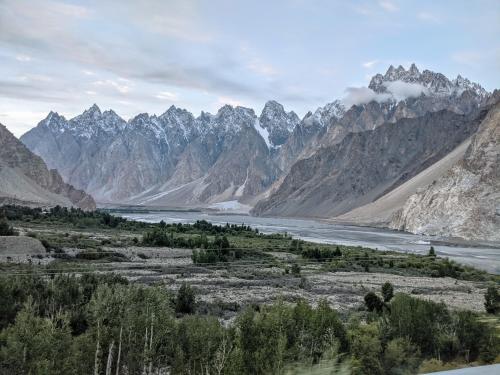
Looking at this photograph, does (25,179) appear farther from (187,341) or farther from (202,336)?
(202,336)

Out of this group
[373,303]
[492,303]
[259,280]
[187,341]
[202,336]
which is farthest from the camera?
[259,280]

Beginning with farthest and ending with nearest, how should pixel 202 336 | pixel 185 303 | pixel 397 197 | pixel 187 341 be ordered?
pixel 397 197
pixel 185 303
pixel 187 341
pixel 202 336

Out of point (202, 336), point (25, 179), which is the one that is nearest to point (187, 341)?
point (202, 336)

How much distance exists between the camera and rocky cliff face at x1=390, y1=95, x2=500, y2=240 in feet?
350

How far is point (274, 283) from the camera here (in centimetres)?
3972

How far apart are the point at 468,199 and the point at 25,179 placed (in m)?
109

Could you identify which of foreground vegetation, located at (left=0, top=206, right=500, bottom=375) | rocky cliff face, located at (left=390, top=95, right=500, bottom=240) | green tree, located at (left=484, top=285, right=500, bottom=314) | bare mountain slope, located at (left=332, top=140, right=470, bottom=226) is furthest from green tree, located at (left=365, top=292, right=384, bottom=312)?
bare mountain slope, located at (left=332, top=140, right=470, bottom=226)

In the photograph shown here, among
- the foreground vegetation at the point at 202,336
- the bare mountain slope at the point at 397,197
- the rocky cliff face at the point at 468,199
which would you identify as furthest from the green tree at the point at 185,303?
the bare mountain slope at the point at 397,197

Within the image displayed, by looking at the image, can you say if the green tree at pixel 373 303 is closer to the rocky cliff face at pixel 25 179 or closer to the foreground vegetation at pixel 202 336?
the foreground vegetation at pixel 202 336

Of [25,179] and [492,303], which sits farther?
[25,179]

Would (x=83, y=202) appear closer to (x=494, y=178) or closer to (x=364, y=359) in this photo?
(x=494, y=178)

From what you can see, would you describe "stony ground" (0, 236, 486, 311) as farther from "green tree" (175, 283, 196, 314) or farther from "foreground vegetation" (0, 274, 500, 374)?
"foreground vegetation" (0, 274, 500, 374)

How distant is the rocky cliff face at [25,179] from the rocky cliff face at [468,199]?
3574 inches

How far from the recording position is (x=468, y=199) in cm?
11225
